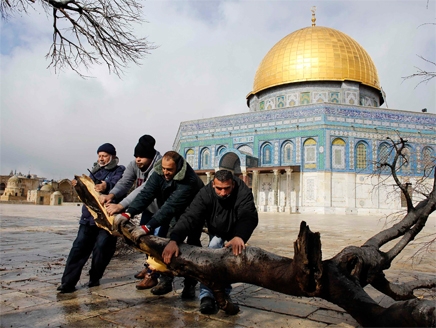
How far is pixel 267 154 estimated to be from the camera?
26750 millimetres

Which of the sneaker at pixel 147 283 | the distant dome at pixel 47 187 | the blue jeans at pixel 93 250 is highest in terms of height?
the distant dome at pixel 47 187

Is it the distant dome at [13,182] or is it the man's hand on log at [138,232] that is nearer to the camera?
the man's hand on log at [138,232]

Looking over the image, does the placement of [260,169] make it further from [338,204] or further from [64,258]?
[64,258]

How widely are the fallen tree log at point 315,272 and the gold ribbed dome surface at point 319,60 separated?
26458mm

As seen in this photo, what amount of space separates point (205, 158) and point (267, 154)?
17.1 ft

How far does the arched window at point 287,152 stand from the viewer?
25688mm

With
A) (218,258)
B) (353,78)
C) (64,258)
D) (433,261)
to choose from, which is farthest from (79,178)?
(353,78)

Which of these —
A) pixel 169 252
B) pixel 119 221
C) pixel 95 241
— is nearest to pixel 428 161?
pixel 169 252

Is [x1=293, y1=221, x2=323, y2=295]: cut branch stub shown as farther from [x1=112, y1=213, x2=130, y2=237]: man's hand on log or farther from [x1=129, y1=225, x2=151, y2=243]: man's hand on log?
[x1=112, y1=213, x2=130, y2=237]: man's hand on log

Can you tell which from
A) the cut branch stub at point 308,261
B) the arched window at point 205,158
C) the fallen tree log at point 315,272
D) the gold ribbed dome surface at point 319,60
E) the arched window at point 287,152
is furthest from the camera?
the arched window at point 205,158

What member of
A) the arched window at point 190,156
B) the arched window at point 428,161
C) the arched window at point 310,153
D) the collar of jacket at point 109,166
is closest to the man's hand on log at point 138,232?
the collar of jacket at point 109,166

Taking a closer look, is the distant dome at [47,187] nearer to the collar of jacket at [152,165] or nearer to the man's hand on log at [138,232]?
the collar of jacket at [152,165]

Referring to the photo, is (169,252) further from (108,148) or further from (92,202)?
(108,148)

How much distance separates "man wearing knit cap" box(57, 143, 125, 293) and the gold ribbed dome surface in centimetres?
2590
